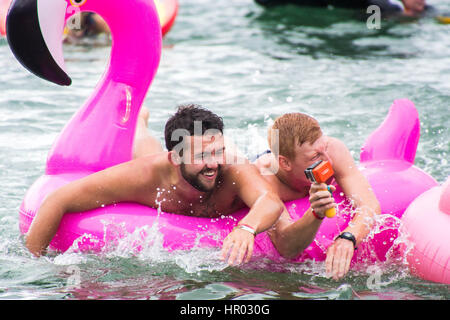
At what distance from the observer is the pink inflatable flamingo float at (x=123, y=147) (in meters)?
4.29

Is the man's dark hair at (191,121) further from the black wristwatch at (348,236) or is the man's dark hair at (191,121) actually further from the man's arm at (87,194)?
the black wristwatch at (348,236)

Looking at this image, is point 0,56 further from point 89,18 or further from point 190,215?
point 190,215

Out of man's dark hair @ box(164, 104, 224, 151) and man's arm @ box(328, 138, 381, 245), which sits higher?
man's dark hair @ box(164, 104, 224, 151)

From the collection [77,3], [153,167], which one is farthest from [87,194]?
[77,3]

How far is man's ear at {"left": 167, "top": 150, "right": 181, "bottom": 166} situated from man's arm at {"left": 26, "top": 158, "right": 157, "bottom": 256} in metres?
0.15

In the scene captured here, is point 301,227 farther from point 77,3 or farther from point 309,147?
point 77,3

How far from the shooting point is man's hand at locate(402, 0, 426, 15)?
36.1 ft

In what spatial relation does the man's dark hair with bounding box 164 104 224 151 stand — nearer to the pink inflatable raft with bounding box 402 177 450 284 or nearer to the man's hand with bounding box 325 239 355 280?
the man's hand with bounding box 325 239 355 280

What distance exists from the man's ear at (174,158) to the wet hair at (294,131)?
61 centimetres

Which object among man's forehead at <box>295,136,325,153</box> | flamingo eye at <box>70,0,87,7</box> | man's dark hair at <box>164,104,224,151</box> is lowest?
man's forehead at <box>295,136,325,153</box>

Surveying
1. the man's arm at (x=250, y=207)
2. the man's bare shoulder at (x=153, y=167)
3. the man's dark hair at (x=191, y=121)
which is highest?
the man's dark hair at (x=191, y=121)

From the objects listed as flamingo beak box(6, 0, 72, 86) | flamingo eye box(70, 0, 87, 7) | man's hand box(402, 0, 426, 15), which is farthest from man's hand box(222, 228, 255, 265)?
man's hand box(402, 0, 426, 15)

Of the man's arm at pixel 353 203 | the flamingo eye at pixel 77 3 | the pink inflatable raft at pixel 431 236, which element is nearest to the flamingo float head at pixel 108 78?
the flamingo eye at pixel 77 3

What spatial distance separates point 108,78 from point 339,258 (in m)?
2.10
